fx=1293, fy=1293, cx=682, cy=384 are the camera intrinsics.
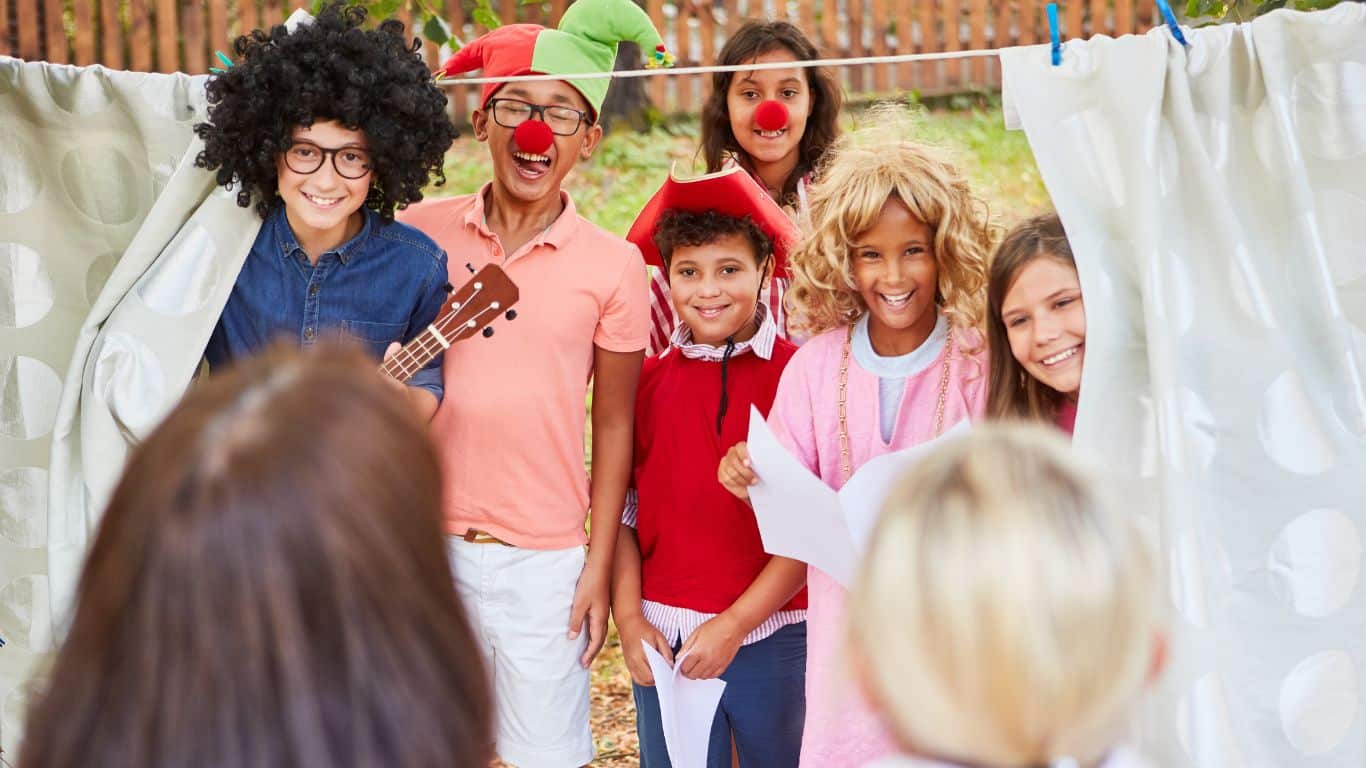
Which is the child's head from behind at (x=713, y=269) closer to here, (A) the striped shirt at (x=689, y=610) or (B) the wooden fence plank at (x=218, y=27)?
(A) the striped shirt at (x=689, y=610)

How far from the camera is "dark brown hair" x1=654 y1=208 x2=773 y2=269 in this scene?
115 inches

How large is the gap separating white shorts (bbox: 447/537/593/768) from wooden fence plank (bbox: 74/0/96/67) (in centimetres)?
720

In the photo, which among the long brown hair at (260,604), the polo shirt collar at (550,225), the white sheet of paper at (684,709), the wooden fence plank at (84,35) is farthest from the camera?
the wooden fence plank at (84,35)

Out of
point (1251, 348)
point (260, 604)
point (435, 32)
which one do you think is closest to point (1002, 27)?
point (435, 32)

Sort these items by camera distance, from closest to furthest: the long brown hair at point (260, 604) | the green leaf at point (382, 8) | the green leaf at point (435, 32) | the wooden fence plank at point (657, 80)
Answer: the long brown hair at point (260, 604) → the green leaf at point (382, 8) → the green leaf at point (435, 32) → the wooden fence plank at point (657, 80)

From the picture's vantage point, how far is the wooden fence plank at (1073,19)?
8.99m

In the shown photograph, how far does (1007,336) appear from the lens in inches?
99.2

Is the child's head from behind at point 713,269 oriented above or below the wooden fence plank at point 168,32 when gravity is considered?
below

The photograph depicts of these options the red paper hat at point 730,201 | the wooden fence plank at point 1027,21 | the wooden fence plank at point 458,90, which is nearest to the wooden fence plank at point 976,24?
the wooden fence plank at point 1027,21

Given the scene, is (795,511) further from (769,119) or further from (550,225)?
(769,119)

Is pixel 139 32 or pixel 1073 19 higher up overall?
pixel 1073 19

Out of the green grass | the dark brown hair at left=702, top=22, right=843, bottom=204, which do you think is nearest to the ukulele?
the dark brown hair at left=702, top=22, right=843, bottom=204

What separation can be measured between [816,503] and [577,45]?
4.03ft

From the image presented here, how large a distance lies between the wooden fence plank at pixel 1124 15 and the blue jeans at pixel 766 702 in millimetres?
7451
